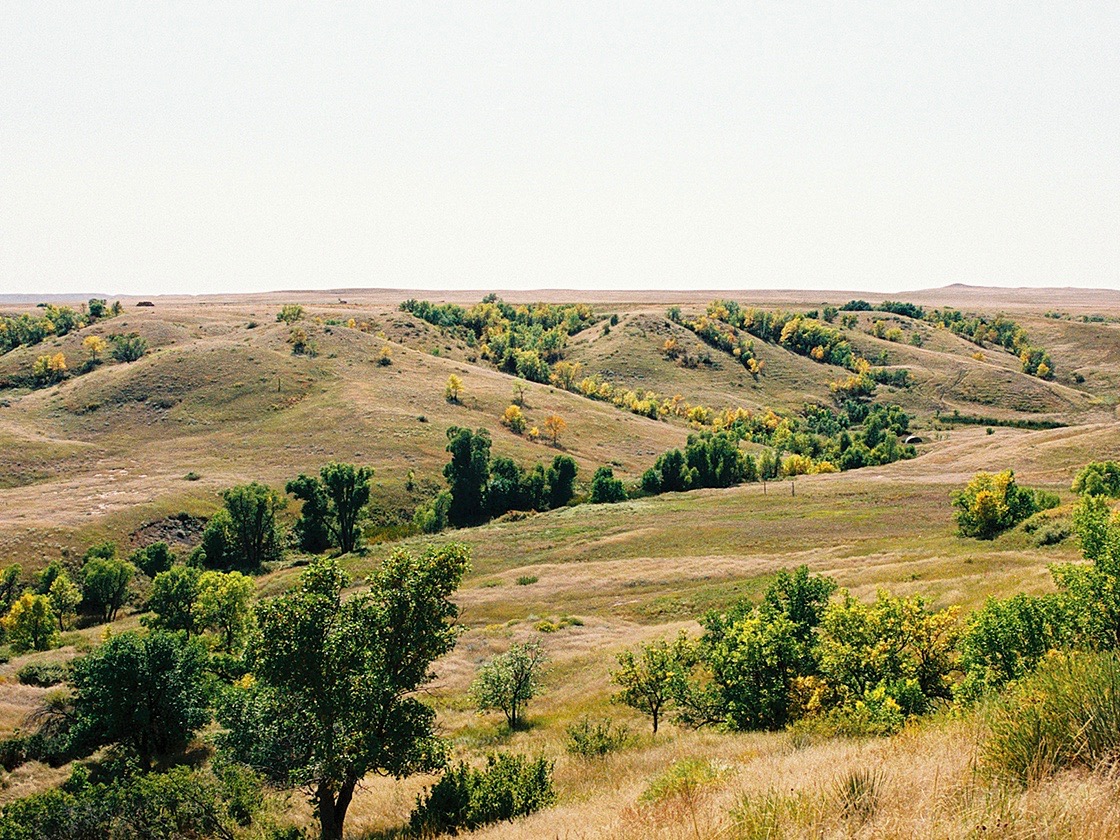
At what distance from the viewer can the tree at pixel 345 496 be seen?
374 feet

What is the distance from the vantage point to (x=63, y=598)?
84375 millimetres

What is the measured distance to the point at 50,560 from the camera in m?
98.6

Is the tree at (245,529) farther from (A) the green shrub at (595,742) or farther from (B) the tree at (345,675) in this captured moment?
(B) the tree at (345,675)

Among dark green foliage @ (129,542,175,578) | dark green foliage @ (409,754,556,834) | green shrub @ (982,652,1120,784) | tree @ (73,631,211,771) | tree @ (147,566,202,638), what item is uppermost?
green shrub @ (982,652,1120,784)

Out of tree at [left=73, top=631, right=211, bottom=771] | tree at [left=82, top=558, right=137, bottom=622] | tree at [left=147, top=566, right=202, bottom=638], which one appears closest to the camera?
tree at [left=73, top=631, right=211, bottom=771]

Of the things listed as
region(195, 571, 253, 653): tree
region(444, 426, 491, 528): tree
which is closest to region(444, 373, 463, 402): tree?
region(444, 426, 491, 528): tree

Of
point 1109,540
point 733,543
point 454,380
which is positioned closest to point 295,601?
point 1109,540

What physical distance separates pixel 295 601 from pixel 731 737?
1530 cm

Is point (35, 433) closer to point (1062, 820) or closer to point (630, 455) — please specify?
point (630, 455)

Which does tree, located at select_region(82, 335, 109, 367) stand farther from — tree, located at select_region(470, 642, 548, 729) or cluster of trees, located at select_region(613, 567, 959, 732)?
cluster of trees, located at select_region(613, 567, 959, 732)

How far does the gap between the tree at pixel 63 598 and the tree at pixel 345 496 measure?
36.3 m

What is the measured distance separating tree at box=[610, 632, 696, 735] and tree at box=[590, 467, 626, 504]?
94.6 meters

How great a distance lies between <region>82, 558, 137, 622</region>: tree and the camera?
89.1 meters

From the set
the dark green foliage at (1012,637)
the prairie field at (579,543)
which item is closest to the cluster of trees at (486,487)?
the prairie field at (579,543)
